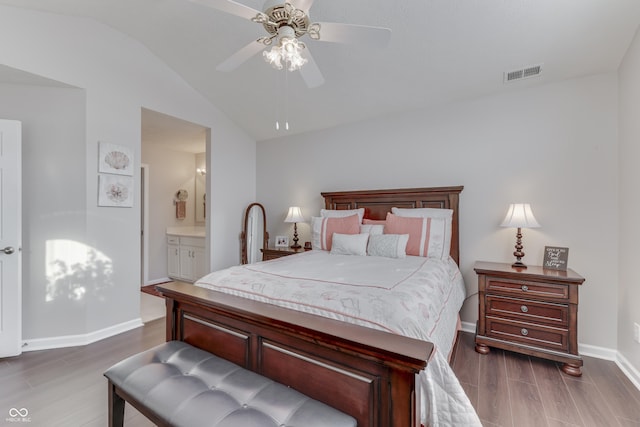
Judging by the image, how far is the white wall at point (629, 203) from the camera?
209cm

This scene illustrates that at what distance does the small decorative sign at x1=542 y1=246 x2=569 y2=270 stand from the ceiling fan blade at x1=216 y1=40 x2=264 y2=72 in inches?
116

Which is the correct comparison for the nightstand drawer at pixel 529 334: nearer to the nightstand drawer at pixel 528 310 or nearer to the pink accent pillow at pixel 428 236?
the nightstand drawer at pixel 528 310

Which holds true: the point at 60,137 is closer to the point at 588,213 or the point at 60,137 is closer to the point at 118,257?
the point at 118,257

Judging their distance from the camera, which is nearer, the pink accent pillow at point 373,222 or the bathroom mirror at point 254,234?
the pink accent pillow at point 373,222

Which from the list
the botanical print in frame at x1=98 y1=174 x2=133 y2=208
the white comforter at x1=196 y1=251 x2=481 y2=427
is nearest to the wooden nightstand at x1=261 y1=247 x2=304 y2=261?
the white comforter at x1=196 y1=251 x2=481 y2=427

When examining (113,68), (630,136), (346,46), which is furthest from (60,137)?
(630,136)

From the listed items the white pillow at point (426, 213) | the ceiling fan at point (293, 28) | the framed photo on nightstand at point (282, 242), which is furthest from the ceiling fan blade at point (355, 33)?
the framed photo on nightstand at point (282, 242)

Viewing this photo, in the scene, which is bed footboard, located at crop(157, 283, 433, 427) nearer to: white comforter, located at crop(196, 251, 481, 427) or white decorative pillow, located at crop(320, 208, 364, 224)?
white comforter, located at crop(196, 251, 481, 427)

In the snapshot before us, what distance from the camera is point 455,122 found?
3145mm

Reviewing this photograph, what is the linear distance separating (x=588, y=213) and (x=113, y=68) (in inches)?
187

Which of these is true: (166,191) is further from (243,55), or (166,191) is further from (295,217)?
(243,55)

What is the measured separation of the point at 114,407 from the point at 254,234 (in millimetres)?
3238

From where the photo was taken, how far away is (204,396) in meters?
1.17

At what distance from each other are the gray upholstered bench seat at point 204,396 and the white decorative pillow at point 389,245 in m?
1.70
